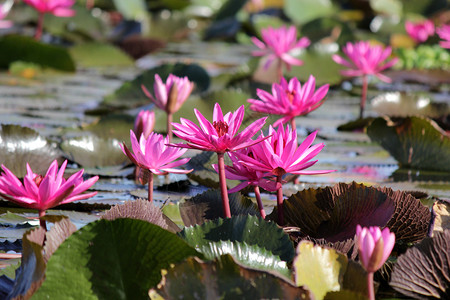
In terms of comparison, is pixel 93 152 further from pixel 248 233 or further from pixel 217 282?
pixel 217 282

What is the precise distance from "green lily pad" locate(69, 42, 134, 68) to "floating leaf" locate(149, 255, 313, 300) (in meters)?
3.81

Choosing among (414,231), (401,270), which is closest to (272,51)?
(414,231)

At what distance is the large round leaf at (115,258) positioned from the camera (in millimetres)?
1069

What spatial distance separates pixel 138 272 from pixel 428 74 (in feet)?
11.8

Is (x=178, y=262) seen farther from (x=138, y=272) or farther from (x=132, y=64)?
(x=132, y=64)

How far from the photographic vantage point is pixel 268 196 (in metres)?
1.89

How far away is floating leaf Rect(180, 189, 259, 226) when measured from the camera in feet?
4.61

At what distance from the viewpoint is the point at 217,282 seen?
1.01 meters

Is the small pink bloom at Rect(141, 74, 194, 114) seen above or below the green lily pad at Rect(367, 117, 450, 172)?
above

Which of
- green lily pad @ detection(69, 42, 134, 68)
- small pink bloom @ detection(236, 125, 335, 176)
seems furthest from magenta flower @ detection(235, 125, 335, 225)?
green lily pad @ detection(69, 42, 134, 68)

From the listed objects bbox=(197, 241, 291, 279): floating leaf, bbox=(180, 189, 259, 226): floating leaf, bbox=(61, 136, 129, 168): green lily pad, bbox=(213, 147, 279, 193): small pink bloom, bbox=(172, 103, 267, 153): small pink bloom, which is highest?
bbox=(172, 103, 267, 153): small pink bloom

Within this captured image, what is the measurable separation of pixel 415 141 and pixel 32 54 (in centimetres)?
276

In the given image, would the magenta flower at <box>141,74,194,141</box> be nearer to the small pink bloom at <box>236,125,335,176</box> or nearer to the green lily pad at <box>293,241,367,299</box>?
the small pink bloom at <box>236,125,335,176</box>

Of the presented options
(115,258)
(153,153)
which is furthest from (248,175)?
(115,258)
